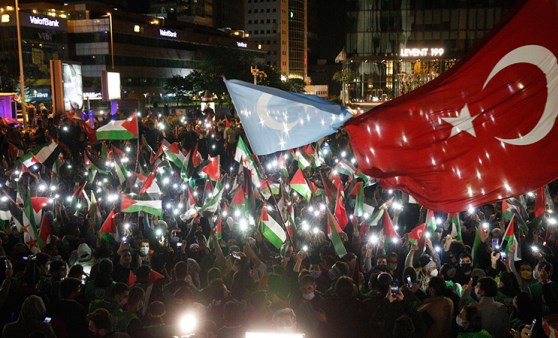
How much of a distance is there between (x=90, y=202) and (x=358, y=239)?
4.93 metres

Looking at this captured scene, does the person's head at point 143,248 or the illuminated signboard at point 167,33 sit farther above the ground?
the illuminated signboard at point 167,33

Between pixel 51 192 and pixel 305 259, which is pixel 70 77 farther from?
pixel 305 259

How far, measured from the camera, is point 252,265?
25.6 ft

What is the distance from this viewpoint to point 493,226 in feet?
32.9

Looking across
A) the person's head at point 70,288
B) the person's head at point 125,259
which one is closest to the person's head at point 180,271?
the person's head at point 125,259

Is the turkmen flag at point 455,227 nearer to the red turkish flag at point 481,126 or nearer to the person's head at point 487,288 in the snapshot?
the person's head at point 487,288

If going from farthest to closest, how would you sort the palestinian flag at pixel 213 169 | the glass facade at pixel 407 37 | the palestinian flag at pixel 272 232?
the glass facade at pixel 407 37, the palestinian flag at pixel 213 169, the palestinian flag at pixel 272 232

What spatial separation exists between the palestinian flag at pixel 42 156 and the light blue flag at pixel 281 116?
693 cm

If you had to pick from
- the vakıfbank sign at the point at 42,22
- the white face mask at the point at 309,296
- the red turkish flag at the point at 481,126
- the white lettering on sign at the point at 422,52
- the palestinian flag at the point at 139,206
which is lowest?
the white face mask at the point at 309,296

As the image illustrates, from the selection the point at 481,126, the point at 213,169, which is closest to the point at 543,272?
the point at 481,126

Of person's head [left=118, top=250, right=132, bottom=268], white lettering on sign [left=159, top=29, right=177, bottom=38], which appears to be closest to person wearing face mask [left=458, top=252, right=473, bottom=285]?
person's head [left=118, top=250, right=132, bottom=268]

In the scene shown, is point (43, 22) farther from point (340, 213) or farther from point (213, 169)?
point (340, 213)

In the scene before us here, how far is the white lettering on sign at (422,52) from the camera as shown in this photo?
68.0 metres

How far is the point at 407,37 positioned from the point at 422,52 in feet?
11.1
